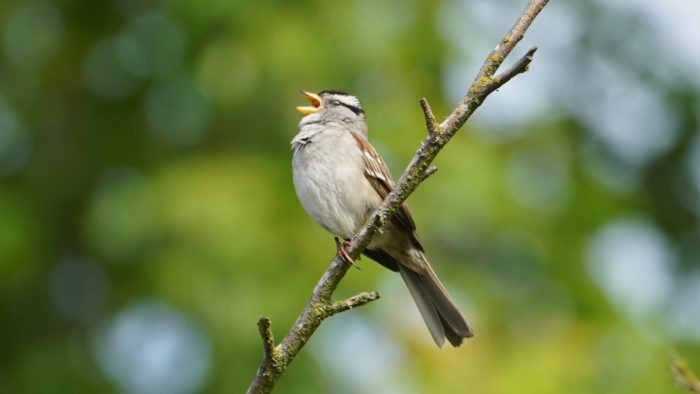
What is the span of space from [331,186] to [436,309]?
73cm

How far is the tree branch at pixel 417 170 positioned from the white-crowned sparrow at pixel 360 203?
5.07 feet

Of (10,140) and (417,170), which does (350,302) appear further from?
(10,140)

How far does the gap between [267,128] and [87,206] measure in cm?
207

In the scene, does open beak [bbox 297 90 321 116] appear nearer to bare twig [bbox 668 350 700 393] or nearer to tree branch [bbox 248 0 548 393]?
tree branch [bbox 248 0 548 393]

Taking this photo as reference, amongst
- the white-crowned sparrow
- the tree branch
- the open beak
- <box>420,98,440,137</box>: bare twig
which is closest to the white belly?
the white-crowned sparrow

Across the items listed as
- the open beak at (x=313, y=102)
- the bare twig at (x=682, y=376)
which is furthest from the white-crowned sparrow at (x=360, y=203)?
the bare twig at (x=682, y=376)

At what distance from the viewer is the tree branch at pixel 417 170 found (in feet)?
11.5

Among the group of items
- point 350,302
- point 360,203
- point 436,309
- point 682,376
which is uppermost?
point 682,376

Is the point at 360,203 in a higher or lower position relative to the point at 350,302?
lower

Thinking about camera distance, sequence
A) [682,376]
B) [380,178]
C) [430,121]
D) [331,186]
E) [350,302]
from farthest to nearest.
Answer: [380,178]
[331,186]
[350,302]
[430,121]
[682,376]

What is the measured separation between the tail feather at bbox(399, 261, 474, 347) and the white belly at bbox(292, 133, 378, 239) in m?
0.41

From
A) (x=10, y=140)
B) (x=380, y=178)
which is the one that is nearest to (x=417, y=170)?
(x=380, y=178)

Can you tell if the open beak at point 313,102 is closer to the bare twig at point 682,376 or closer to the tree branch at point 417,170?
the tree branch at point 417,170

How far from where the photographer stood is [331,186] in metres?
5.39
